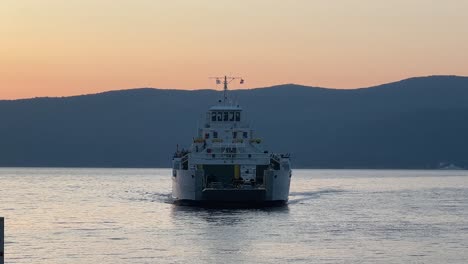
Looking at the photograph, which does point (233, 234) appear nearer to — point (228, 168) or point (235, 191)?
point (235, 191)

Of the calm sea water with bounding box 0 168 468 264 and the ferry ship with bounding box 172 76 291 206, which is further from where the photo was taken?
the ferry ship with bounding box 172 76 291 206

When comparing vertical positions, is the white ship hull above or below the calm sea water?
above

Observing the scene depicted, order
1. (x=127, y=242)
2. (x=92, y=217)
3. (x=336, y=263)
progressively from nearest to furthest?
(x=336, y=263) < (x=127, y=242) < (x=92, y=217)

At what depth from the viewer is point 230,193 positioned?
8619 cm

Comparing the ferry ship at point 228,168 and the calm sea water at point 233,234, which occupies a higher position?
the ferry ship at point 228,168

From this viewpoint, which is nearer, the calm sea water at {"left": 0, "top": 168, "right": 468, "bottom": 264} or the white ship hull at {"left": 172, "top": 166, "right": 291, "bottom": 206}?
the calm sea water at {"left": 0, "top": 168, "right": 468, "bottom": 264}

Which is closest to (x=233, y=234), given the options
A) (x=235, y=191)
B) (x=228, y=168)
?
(x=235, y=191)

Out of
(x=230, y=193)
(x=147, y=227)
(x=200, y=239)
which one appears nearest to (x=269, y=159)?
(x=230, y=193)

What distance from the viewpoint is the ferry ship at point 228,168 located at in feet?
287

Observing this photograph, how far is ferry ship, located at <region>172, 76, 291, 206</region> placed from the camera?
87594mm

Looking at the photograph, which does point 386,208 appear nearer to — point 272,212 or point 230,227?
point 272,212

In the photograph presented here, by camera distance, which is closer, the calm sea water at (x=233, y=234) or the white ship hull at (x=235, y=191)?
the calm sea water at (x=233, y=234)

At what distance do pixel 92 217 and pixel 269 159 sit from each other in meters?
17.1

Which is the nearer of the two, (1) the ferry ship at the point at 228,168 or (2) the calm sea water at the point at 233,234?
(2) the calm sea water at the point at 233,234
